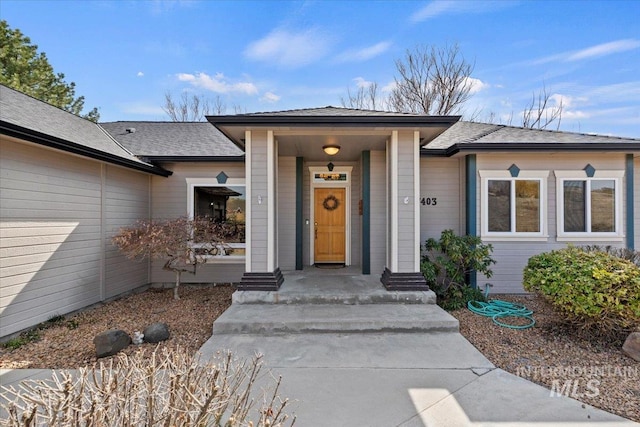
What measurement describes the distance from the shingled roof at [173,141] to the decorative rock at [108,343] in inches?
173

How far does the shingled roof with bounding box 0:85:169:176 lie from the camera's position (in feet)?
14.3

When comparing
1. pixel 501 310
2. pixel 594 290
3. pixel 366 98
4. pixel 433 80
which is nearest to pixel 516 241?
pixel 501 310

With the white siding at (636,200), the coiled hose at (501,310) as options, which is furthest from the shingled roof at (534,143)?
the coiled hose at (501,310)

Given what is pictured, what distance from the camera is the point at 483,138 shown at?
6.73 meters

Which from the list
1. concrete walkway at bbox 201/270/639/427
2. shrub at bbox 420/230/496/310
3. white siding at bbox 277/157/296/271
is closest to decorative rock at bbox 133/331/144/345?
concrete walkway at bbox 201/270/639/427

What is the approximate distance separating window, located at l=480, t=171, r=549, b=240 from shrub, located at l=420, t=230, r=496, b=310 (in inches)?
35.1

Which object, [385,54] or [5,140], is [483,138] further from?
[385,54]

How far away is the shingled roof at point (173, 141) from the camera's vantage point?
24.2 ft

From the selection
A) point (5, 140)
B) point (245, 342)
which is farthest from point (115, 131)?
point (245, 342)

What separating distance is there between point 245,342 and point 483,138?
6.27 m

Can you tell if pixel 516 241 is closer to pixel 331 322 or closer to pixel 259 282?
pixel 331 322

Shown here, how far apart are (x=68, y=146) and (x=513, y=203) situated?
847cm

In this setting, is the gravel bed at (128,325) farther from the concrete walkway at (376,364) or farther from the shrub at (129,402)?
the shrub at (129,402)

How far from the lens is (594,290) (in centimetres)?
396
